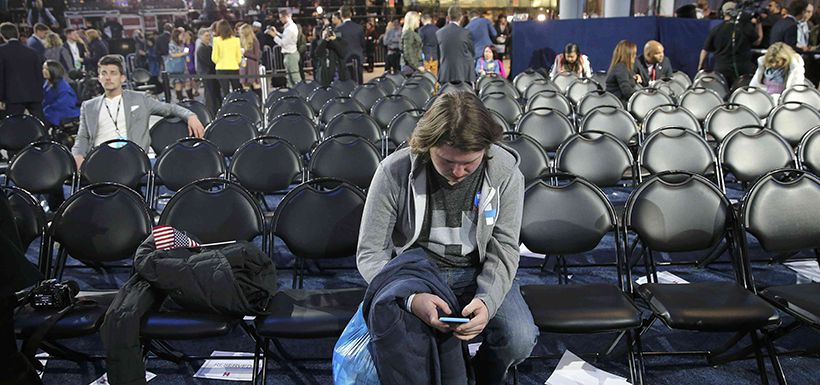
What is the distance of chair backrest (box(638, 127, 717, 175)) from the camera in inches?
184

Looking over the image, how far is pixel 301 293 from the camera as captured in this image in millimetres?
3166

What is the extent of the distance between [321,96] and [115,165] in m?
4.18

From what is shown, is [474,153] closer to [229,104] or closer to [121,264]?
[121,264]

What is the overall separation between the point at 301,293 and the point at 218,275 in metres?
0.47

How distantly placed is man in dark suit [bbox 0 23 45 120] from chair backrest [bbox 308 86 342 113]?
370cm

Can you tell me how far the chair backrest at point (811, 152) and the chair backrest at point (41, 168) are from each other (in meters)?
5.74

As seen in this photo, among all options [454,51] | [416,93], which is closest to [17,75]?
[416,93]

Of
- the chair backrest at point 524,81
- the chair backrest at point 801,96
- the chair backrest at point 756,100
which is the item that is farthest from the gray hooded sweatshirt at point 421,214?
the chair backrest at point 524,81

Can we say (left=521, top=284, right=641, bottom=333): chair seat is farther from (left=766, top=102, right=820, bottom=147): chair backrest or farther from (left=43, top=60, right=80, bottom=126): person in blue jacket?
(left=43, top=60, right=80, bottom=126): person in blue jacket

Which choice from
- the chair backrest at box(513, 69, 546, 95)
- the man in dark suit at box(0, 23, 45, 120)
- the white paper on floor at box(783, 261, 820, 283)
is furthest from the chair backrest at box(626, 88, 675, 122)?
the man in dark suit at box(0, 23, 45, 120)

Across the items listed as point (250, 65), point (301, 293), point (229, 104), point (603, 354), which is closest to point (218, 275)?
point (301, 293)

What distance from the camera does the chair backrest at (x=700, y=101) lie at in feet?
23.1

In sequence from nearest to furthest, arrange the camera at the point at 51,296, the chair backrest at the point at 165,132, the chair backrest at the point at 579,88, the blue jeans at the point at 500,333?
the blue jeans at the point at 500,333, the camera at the point at 51,296, the chair backrest at the point at 165,132, the chair backrest at the point at 579,88

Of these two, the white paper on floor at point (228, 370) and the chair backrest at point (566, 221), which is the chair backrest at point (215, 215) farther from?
the chair backrest at point (566, 221)
